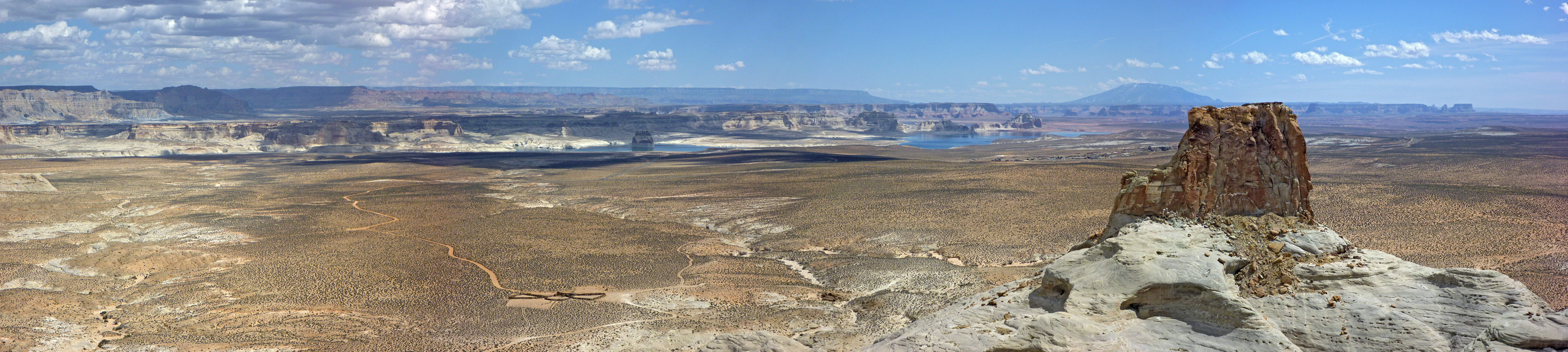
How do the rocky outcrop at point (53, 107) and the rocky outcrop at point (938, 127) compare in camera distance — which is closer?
the rocky outcrop at point (938, 127)

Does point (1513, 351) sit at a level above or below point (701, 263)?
above

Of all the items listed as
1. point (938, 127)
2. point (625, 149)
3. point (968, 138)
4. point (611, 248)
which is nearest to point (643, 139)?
point (625, 149)

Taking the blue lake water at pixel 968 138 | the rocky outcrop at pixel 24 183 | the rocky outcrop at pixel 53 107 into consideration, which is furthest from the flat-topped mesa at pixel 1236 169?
the rocky outcrop at pixel 53 107

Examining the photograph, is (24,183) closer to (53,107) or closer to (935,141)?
(935,141)

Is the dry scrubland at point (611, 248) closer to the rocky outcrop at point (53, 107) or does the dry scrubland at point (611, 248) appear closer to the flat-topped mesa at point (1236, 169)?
the flat-topped mesa at point (1236, 169)

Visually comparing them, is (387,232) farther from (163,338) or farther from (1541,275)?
(1541,275)

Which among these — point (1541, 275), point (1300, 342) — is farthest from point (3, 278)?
point (1541, 275)

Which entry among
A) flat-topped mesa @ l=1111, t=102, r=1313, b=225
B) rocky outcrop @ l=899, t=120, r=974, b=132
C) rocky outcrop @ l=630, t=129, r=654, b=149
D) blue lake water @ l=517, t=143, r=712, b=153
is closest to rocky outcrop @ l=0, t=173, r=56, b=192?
flat-topped mesa @ l=1111, t=102, r=1313, b=225
